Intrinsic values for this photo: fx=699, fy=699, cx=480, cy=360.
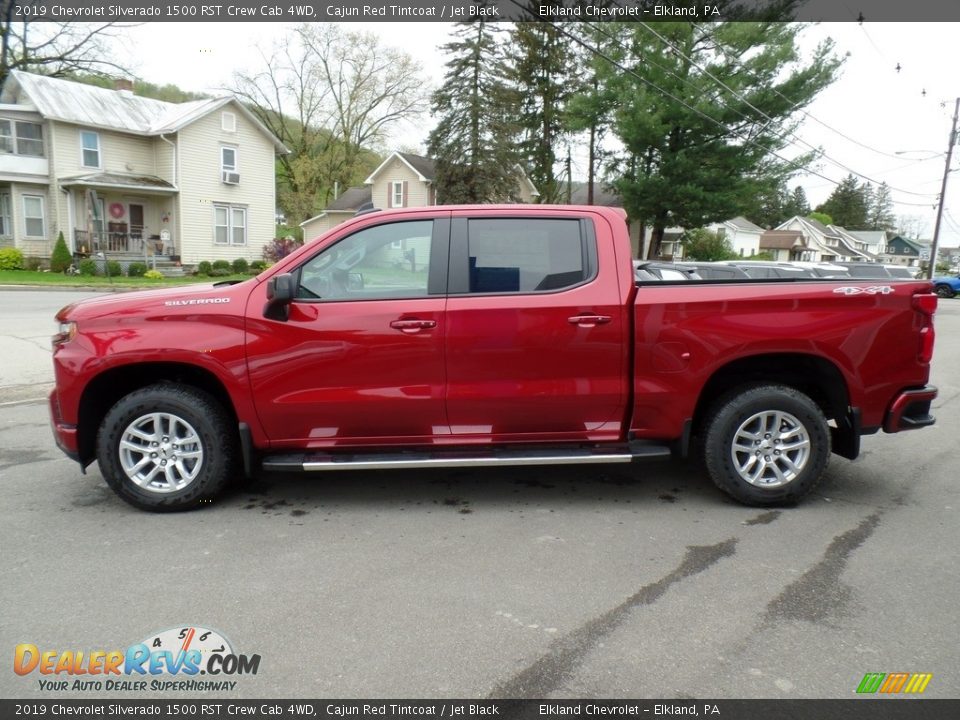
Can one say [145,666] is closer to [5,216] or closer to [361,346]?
[361,346]

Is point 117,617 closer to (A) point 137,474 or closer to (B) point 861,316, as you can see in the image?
(A) point 137,474

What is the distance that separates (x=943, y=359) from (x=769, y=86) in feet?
65.6

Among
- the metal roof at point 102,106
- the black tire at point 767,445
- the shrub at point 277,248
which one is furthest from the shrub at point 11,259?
the black tire at point 767,445

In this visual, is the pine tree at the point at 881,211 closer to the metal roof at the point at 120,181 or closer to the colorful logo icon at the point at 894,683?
the metal roof at the point at 120,181

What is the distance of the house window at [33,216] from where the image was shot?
93.8ft

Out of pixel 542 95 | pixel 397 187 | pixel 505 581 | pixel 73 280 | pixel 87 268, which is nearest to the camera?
pixel 505 581

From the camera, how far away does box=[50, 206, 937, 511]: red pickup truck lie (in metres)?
4.44

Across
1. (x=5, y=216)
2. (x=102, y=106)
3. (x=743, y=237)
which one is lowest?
(x=5, y=216)

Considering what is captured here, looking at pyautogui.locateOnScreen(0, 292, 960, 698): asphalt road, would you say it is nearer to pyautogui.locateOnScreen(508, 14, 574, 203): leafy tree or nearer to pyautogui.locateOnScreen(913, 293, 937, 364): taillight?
pyautogui.locateOnScreen(913, 293, 937, 364): taillight

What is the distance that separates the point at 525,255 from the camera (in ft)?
15.2

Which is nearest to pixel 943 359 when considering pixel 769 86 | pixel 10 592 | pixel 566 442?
pixel 566 442

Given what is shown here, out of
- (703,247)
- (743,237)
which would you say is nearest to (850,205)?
(743,237)

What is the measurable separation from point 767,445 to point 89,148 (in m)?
32.1

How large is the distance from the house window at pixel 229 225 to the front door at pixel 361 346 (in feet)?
98.4
